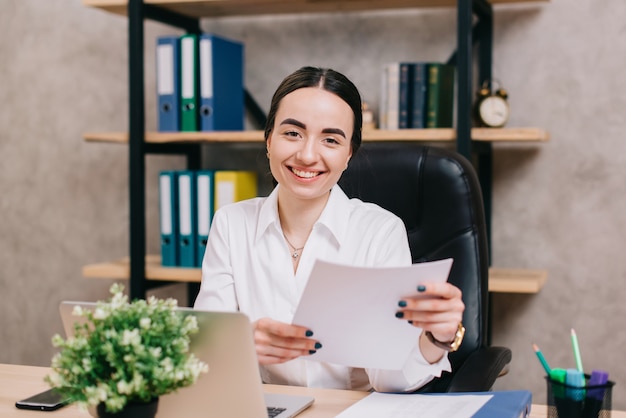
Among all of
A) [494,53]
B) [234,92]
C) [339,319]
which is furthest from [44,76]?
[339,319]

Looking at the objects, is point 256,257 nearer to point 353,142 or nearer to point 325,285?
point 353,142

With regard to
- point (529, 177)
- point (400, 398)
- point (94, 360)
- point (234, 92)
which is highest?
point (234, 92)

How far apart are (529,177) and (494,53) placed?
428 mm

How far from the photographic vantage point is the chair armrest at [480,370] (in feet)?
4.65

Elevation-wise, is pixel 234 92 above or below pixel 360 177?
above

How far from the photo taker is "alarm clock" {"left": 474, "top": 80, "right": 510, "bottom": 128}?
2.38 metres

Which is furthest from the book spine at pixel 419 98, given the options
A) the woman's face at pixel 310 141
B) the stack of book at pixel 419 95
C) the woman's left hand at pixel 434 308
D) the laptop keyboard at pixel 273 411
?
the laptop keyboard at pixel 273 411

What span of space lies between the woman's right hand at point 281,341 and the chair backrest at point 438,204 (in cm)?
55

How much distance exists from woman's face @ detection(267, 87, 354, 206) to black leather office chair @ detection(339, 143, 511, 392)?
0.22m

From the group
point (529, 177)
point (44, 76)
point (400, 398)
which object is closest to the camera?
point (400, 398)

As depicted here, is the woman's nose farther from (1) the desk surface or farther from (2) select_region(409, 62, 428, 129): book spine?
(2) select_region(409, 62, 428, 129): book spine

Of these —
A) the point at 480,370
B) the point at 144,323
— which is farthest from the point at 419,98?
the point at 144,323

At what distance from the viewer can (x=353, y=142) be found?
5.06 feet

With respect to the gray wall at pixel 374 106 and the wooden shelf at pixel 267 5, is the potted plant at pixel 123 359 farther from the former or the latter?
the gray wall at pixel 374 106
